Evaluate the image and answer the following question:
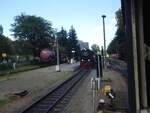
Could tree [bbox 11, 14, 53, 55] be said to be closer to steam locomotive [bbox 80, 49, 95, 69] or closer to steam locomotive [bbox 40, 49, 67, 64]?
steam locomotive [bbox 40, 49, 67, 64]

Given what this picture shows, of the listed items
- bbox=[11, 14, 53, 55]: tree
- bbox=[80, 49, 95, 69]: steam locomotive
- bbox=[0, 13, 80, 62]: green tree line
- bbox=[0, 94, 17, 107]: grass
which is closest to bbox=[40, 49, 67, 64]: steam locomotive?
bbox=[0, 13, 80, 62]: green tree line

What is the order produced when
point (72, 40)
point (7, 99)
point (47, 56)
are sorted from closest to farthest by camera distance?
point (7, 99), point (47, 56), point (72, 40)

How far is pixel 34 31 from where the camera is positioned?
3086 inches

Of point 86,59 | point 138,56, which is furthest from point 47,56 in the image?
point 138,56

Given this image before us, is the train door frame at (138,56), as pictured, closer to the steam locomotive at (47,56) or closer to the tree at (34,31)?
the steam locomotive at (47,56)

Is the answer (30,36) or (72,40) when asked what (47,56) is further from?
(72,40)

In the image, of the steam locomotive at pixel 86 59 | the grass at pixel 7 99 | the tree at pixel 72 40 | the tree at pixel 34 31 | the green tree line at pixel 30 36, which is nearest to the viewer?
the grass at pixel 7 99

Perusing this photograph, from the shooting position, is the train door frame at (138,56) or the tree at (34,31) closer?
the train door frame at (138,56)

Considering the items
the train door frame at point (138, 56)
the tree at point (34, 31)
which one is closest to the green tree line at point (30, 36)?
the tree at point (34, 31)

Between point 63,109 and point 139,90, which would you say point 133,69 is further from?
point 63,109

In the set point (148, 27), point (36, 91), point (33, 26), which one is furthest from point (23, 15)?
point (148, 27)

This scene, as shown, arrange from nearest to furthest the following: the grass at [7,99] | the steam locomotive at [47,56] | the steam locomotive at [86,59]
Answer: the grass at [7,99], the steam locomotive at [86,59], the steam locomotive at [47,56]

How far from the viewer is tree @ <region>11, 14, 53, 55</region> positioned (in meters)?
76.2

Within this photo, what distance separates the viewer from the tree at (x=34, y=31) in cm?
7625
